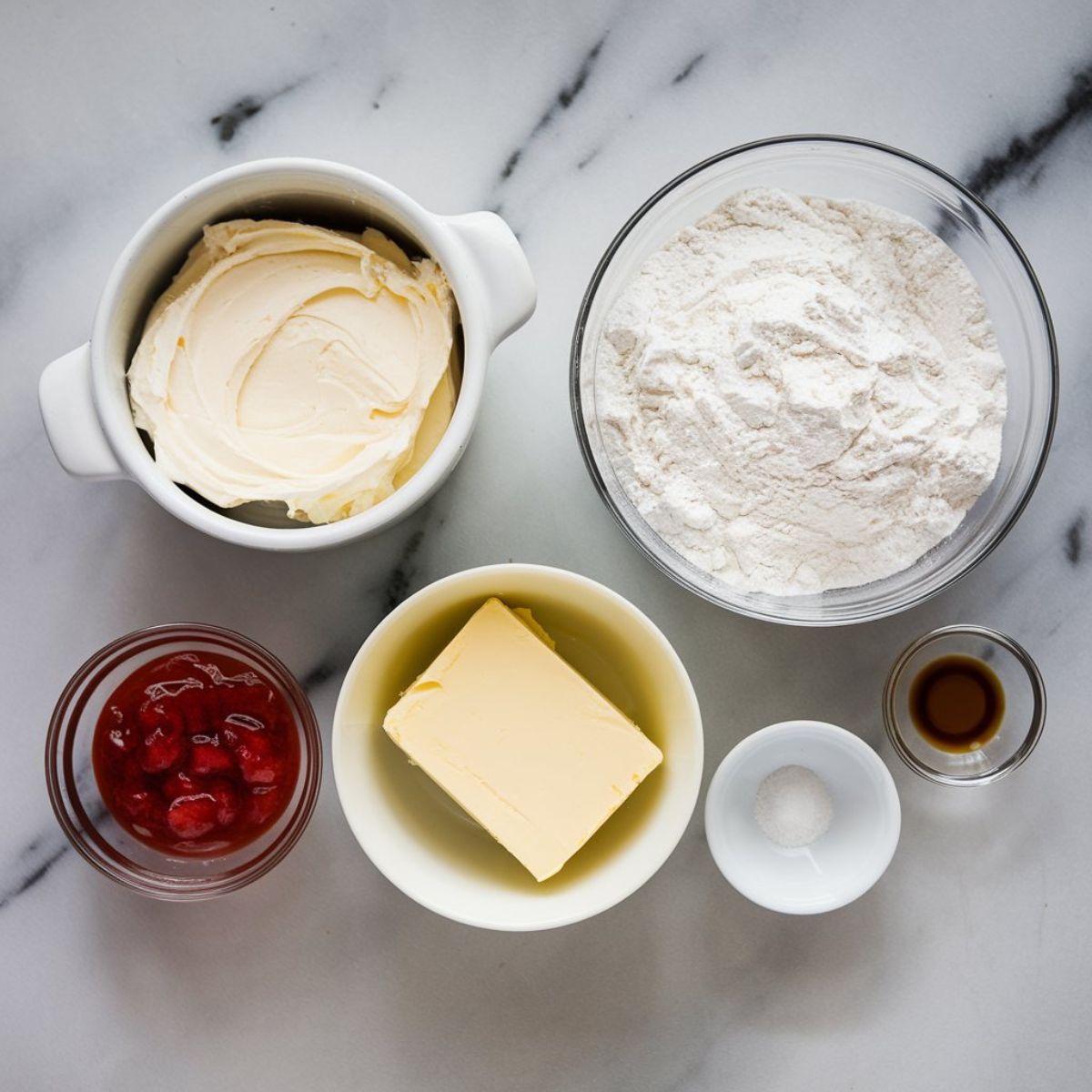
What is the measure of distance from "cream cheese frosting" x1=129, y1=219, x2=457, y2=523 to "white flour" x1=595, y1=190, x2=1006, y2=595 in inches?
8.5

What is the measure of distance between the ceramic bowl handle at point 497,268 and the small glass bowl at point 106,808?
1.43 feet

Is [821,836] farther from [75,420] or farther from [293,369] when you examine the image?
[75,420]

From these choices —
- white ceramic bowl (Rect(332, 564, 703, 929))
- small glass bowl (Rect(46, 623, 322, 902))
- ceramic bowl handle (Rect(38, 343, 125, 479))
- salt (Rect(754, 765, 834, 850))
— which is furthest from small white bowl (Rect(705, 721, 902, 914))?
ceramic bowl handle (Rect(38, 343, 125, 479))

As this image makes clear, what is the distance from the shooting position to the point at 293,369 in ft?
3.23

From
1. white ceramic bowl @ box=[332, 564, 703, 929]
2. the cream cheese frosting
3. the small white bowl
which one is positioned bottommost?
the small white bowl

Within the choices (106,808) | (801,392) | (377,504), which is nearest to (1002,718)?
(801,392)

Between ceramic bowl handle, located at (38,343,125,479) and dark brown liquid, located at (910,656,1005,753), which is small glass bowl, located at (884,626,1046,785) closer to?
dark brown liquid, located at (910,656,1005,753)

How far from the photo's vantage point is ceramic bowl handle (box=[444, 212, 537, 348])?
95 cm

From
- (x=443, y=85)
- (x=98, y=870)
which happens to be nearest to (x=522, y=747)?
(x=98, y=870)

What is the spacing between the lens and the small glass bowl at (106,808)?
1.11 meters

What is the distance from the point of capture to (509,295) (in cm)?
95

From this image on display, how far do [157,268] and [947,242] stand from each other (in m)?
0.83

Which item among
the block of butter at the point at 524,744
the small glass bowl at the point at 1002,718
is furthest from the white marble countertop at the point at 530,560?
the block of butter at the point at 524,744

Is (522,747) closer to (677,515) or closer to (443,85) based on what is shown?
(677,515)
